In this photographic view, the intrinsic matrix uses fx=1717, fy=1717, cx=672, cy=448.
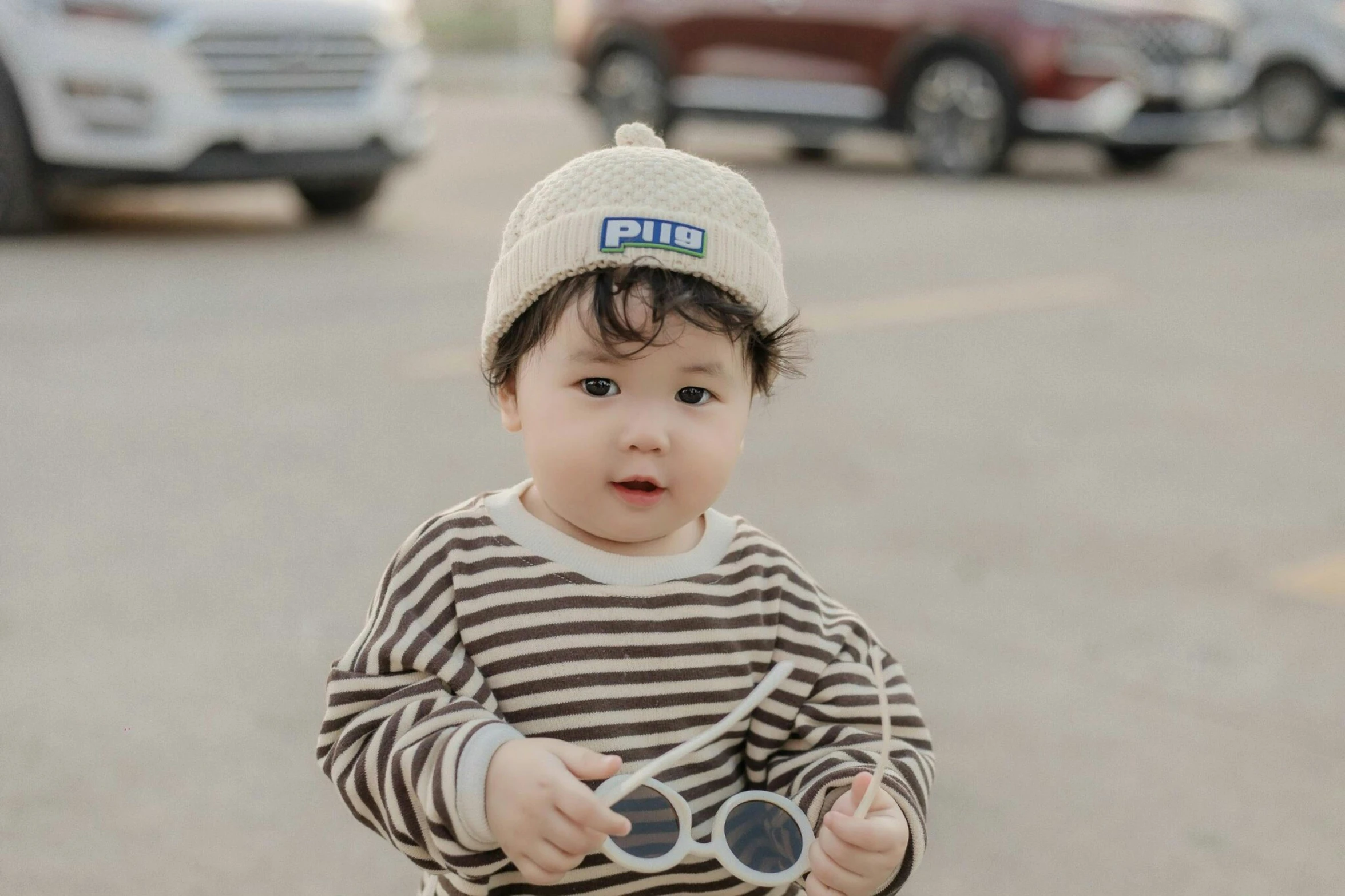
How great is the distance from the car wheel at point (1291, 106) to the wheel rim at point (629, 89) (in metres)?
5.01

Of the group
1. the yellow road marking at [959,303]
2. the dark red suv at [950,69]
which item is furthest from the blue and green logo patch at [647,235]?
the dark red suv at [950,69]

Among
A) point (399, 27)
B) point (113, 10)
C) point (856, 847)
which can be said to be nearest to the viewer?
point (856, 847)

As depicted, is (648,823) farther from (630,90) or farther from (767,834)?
(630,90)

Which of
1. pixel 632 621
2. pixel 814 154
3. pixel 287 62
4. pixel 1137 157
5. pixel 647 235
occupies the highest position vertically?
pixel 647 235

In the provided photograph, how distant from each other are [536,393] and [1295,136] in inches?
514

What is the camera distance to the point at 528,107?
17.3m

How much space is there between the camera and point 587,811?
150cm

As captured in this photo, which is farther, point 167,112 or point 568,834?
point 167,112

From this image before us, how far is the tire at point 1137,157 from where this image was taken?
1180cm

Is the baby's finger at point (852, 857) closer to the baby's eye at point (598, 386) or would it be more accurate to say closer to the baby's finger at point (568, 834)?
the baby's finger at point (568, 834)

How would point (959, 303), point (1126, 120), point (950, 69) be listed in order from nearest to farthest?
point (959, 303) < point (1126, 120) < point (950, 69)

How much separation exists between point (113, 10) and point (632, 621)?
672cm

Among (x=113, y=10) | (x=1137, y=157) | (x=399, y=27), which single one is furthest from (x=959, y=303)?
(x=1137, y=157)

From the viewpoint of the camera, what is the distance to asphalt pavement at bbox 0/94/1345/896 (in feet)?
8.96
